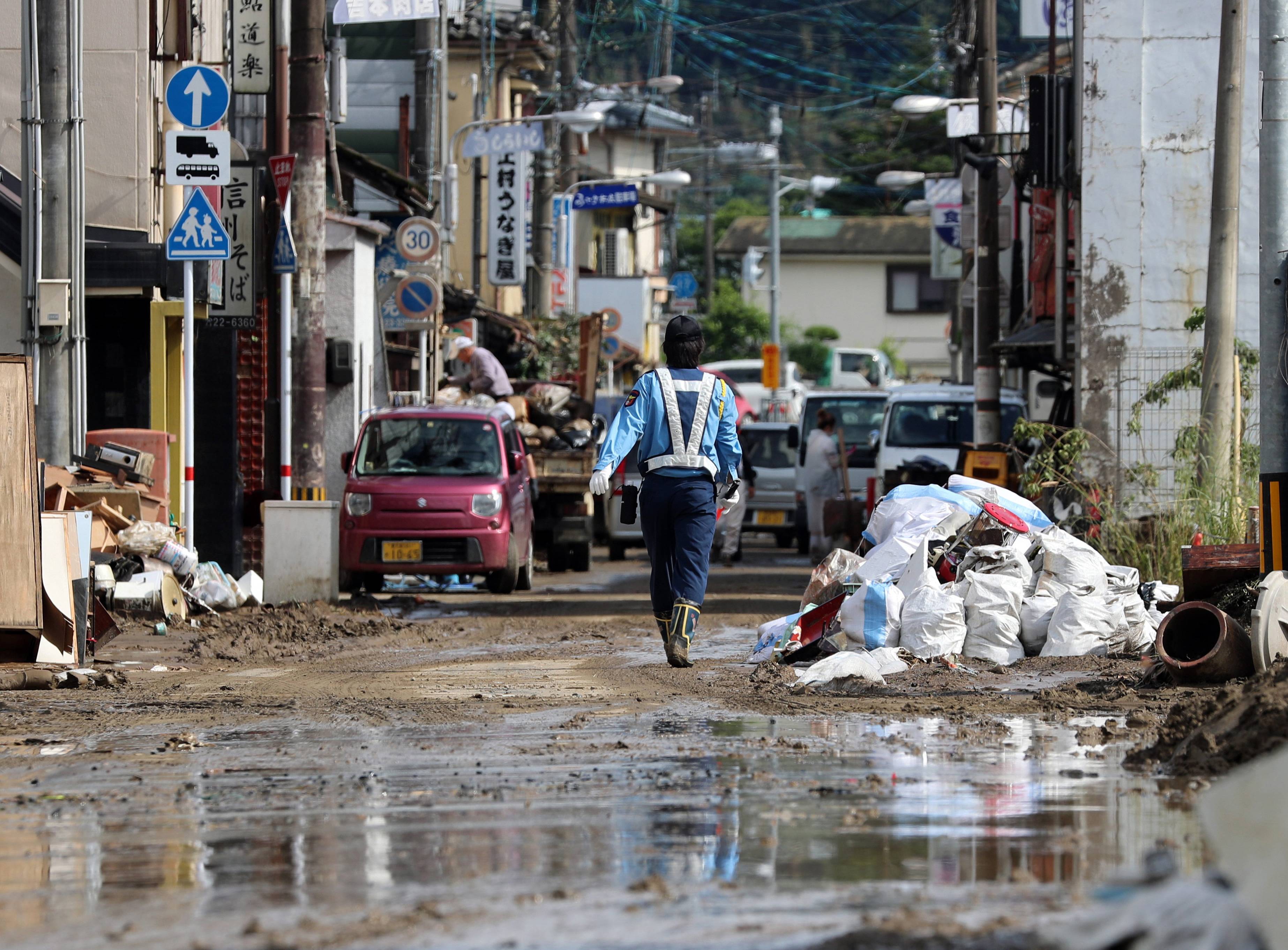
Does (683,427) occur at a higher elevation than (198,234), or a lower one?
lower

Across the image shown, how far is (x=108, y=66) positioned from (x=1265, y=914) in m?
15.3

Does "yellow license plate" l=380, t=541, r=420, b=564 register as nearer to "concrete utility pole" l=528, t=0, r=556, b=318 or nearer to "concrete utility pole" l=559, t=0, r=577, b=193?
"concrete utility pole" l=528, t=0, r=556, b=318

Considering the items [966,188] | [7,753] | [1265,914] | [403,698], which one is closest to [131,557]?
[403,698]

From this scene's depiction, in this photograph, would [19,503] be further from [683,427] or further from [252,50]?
[252,50]

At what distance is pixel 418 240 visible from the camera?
923 inches

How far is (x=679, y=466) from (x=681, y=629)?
0.92m

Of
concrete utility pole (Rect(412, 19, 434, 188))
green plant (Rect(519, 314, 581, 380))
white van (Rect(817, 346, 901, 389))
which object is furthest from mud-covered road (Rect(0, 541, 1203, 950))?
white van (Rect(817, 346, 901, 389))

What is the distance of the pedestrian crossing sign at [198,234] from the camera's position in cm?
1370

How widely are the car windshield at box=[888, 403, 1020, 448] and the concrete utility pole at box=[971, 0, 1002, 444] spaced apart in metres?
1.16

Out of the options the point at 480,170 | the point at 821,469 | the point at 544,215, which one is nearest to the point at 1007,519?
the point at 821,469

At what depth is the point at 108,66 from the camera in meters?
16.4

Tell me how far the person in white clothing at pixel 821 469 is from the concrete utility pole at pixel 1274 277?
461 inches

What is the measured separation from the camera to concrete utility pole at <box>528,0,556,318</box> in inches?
1537

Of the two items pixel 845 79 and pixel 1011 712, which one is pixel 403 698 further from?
pixel 845 79
